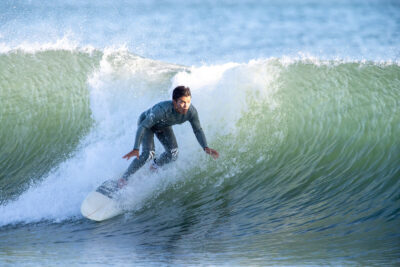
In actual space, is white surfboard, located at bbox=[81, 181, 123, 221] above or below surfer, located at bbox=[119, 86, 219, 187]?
below

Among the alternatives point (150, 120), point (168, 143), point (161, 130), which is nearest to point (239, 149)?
point (168, 143)

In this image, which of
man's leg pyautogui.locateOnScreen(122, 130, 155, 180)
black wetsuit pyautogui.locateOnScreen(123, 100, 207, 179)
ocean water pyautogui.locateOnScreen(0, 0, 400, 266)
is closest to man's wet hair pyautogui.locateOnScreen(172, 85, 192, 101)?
black wetsuit pyautogui.locateOnScreen(123, 100, 207, 179)

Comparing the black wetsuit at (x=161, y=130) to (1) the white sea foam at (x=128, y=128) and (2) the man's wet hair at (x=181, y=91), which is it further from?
(1) the white sea foam at (x=128, y=128)

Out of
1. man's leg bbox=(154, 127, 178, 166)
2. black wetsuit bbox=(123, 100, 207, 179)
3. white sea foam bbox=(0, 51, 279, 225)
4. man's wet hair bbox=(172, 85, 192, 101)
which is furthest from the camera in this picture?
white sea foam bbox=(0, 51, 279, 225)

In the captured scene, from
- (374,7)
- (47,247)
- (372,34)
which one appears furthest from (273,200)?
(374,7)

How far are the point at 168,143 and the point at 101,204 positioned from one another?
110cm

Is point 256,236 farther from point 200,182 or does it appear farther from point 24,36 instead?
point 24,36

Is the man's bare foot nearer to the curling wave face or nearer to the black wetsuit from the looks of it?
the black wetsuit

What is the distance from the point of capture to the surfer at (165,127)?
→ 5.52m

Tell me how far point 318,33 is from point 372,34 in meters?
3.81

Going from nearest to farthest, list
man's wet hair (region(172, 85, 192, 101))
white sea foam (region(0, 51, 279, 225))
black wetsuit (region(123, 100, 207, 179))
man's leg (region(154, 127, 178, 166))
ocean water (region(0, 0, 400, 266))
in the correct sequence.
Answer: ocean water (region(0, 0, 400, 266)) → man's wet hair (region(172, 85, 192, 101)) → black wetsuit (region(123, 100, 207, 179)) → man's leg (region(154, 127, 178, 166)) → white sea foam (region(0, 51, 279, 225))

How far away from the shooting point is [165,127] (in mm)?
6125

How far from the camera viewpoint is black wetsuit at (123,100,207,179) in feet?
18.9

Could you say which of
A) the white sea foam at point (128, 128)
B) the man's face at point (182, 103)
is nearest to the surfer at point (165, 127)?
the man's face at point (182, 103)
